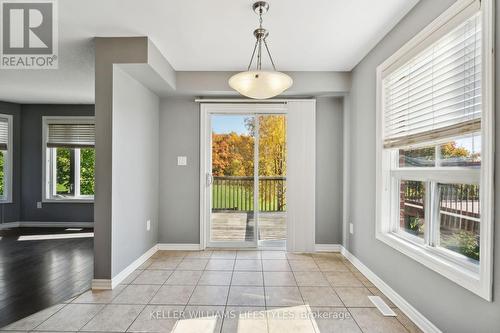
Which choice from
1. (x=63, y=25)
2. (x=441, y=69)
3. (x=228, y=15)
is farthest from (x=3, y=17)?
(x=441, y=69)

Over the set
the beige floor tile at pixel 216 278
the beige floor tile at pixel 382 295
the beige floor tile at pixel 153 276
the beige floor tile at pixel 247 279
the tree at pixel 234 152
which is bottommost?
the beige floor tile at pixel 153 276

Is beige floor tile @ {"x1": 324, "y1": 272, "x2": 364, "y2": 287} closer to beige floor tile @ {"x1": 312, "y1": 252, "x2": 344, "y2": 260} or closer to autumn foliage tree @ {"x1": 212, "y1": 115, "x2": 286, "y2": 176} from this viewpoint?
beige floor tile @ {"x1": 312, "y1": 252, "x2": 344, "y2": 260}


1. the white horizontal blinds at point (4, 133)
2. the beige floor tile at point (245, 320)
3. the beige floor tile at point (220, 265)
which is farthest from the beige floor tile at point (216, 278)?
the white horizontal blinds at point (4, 133)

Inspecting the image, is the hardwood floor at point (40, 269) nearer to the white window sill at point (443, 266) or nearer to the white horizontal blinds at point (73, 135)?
the white horizontal blinds at point (73, 135)

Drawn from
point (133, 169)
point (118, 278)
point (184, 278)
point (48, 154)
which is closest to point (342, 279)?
point (184, 278)

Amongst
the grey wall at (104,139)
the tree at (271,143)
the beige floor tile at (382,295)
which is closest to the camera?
the beige floor tile at (382,295)

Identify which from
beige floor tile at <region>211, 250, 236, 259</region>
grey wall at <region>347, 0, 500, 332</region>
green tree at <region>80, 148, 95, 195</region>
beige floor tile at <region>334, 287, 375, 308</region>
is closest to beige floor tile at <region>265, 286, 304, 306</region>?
beige floor tile at <region>334, 287, 375, 308</region>

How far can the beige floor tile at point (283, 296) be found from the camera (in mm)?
2520

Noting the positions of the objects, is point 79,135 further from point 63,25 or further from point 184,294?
point 184,294

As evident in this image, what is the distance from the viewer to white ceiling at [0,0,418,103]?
2.26 metres

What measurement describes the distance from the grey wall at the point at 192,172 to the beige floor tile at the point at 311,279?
0.98 meters

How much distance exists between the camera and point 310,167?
404cm

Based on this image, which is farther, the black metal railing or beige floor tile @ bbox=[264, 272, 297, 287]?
the black metal railing

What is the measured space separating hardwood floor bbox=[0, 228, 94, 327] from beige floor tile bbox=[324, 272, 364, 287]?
8.11 ft
